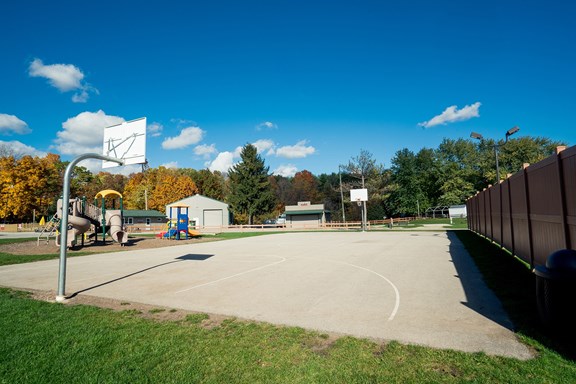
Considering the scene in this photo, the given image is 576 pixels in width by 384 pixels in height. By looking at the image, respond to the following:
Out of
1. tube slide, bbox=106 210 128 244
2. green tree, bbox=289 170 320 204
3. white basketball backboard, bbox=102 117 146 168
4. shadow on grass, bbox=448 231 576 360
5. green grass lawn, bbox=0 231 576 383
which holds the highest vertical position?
green tree, bbox=289 170 320 204

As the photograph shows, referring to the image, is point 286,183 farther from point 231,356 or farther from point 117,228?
point 231,356

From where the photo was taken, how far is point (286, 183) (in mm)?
104375

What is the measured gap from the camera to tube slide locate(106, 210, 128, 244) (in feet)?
77.2

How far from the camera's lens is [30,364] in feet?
14.3

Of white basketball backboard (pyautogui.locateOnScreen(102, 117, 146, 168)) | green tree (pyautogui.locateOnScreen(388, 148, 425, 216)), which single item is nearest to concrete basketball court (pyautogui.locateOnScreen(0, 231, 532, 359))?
white basketball backboard (pyautogui.locateOnScreen(102, 117, 146, 168))

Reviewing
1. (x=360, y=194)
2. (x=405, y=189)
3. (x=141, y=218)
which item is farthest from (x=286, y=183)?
(x=360, y=194)

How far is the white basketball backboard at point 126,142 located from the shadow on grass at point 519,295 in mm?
10670

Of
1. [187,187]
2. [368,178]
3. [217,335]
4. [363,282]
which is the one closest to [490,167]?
[368,178]

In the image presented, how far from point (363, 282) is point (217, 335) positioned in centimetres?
535

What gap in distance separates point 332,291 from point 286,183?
95973 mm

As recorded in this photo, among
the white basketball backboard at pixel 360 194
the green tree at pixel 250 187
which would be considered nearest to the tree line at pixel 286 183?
the green tree at pixel 250 187

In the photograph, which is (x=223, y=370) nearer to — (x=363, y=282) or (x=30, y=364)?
(x=30, y=364)

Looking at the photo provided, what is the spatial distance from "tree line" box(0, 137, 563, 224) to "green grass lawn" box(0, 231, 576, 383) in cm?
4892

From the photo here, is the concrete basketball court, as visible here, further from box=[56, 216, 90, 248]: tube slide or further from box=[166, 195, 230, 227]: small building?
box=[166, 195, 230, 227]: small building
